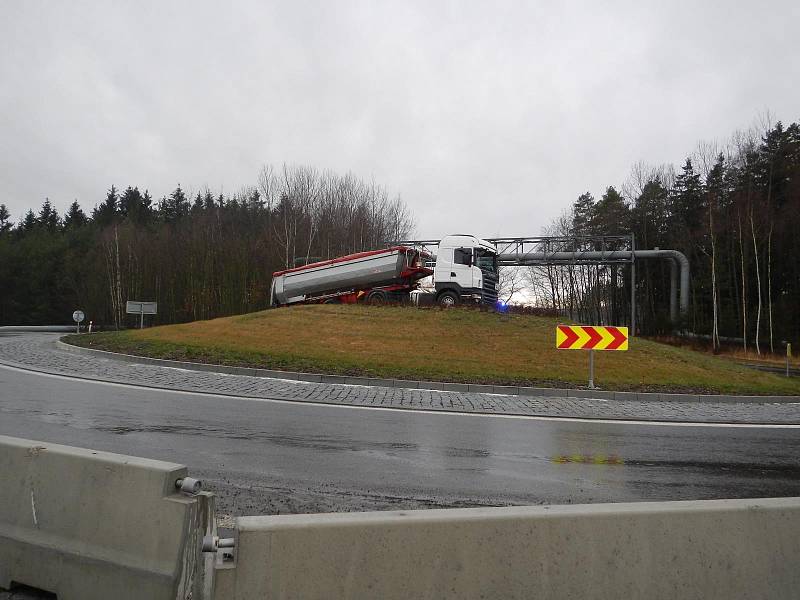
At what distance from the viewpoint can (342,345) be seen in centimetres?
1858

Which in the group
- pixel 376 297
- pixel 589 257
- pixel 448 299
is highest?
pixel 589 257

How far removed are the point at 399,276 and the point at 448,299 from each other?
8.97ft

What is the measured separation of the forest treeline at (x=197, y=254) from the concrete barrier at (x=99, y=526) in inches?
1421

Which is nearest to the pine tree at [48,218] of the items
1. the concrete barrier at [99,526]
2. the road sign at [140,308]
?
the road sign at [140,308]

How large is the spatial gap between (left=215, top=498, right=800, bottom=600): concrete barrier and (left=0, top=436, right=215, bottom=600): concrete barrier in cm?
28

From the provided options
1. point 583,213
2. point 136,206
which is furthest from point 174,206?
point 583,213

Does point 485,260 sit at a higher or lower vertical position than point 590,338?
higher

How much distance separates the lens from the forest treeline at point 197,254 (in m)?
43.7

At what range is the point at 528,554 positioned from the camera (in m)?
2.64

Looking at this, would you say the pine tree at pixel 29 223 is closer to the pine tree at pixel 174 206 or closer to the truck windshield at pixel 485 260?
the pine tree at pixel 174 206

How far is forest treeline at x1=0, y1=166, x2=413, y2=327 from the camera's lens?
43656mm

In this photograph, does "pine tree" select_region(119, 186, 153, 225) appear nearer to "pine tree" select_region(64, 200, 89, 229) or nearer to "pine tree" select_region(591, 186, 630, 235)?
"pine tree" select_region(64, 200, 89, 229)

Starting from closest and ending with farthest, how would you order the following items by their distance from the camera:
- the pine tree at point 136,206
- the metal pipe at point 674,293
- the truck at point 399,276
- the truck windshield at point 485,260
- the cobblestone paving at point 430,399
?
the cobblestone paving at point 430,399 → the truck at point 399,276 → the truck windshield at point 485,260 → the metal pipe at point 674,293 → the pine tree at point 136,206

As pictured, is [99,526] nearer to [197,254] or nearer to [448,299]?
[448,299]
